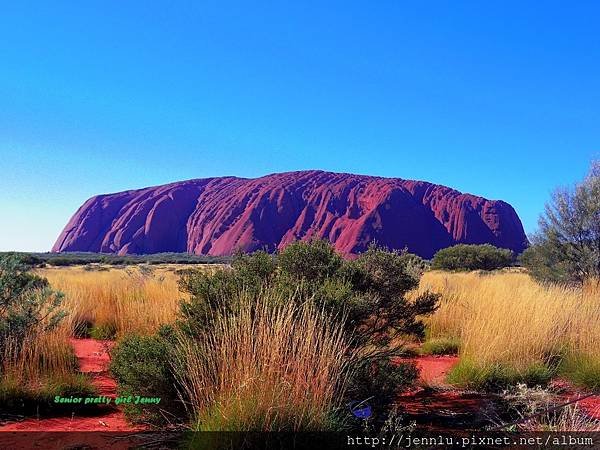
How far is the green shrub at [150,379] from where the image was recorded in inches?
158

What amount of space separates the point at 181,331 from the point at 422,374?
3336 mm

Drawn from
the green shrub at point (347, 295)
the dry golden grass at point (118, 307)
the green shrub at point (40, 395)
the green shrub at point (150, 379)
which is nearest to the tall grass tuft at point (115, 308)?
the dry golden grass at point (118, 307)

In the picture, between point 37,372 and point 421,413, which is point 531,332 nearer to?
point 421,413

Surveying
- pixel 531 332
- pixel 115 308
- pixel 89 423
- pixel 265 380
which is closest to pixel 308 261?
pixel 265 380

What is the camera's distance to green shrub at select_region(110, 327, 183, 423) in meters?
4.02

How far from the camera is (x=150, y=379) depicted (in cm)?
408

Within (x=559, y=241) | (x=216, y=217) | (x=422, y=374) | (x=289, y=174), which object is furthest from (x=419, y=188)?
(x=422, y=374)

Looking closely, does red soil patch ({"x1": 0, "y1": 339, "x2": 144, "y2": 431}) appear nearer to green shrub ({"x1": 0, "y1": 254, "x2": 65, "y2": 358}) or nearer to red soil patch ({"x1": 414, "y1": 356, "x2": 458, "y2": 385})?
green shrub ({"x1": 0, "y1": 254, "x2": 65, "y2": 358})

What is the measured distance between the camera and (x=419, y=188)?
11606cm

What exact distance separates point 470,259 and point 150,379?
103 feet

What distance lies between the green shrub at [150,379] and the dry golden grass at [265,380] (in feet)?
1.21

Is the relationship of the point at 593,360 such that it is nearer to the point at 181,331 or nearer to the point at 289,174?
the point at 181,331

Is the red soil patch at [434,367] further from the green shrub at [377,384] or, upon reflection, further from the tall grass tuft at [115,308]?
the tall grass tuft at [115,308]

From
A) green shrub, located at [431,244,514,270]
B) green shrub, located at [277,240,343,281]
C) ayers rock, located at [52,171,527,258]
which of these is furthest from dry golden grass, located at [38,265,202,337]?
ayers rock, located at [52,171,527,258]
